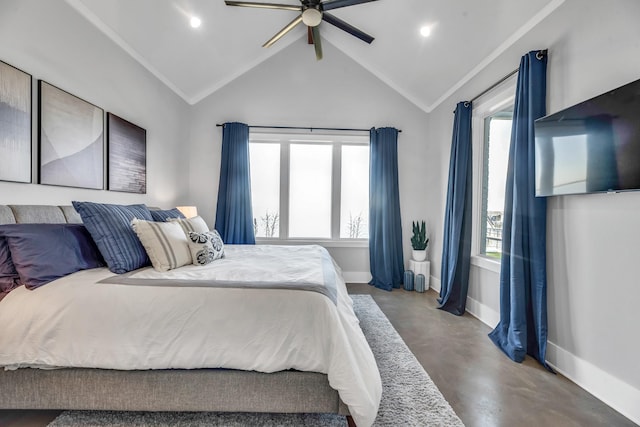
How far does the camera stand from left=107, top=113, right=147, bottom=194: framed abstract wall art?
262cm

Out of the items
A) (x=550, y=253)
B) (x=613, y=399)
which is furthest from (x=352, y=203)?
(x=613, y=399)

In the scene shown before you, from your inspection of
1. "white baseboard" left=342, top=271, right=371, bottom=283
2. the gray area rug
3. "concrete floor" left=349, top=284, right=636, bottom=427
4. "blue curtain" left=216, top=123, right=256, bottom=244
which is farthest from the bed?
"white baseboard" left=342, top=271, right=371, bottom=283

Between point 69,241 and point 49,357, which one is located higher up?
point 69,241

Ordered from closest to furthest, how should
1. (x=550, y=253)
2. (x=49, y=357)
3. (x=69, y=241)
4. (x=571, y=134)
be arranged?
(x=49, y=357) → (x=69, y=241) → (x=571, y=134) → (x=550, y=253)

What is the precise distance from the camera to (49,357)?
135 centimetres

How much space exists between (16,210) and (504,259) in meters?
3.48

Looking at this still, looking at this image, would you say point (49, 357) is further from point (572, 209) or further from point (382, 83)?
point (382, 83)

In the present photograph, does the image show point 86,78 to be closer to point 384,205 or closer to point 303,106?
point 303,106

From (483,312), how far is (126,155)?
3962mm

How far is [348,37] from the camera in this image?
12.7 feet

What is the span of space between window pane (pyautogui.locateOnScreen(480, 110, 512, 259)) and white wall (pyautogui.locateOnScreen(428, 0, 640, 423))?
2.80ft

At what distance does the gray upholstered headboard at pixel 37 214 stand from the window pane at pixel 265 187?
2422 millimetres

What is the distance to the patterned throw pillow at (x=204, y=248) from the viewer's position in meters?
2.05

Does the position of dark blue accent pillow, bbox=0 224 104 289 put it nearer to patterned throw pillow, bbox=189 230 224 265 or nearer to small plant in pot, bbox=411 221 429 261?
patterned throw pillow, bbox=189 230 224 265
